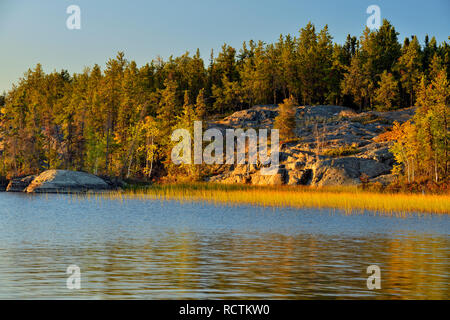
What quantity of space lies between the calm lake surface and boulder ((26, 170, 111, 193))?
2579cm

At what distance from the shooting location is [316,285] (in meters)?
12.5

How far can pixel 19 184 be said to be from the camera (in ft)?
198

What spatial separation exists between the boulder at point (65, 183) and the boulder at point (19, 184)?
6.48 ft

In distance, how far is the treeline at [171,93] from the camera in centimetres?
7462

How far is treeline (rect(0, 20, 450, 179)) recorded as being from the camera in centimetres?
7462

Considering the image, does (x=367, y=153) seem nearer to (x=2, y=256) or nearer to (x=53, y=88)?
(x=2, y=256)

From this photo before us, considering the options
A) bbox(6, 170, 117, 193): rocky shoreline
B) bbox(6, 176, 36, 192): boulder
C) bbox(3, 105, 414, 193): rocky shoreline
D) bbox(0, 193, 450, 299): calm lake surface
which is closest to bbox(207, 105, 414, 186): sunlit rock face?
bbox(3, 105, 414, 193): rocky shoreline

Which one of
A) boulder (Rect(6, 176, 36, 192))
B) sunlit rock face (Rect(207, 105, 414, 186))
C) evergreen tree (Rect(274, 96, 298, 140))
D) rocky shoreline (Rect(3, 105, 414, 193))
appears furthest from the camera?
evergreen tree (Rect(274, 96, 298, 140))

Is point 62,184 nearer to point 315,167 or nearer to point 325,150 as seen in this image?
point 315,167

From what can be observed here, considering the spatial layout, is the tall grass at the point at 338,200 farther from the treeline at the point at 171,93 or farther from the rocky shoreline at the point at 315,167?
the treeline at the point at 171,93

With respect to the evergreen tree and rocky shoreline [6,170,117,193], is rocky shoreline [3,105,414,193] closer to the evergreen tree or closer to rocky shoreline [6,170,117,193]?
rocky shoreline [6,170,117,193]

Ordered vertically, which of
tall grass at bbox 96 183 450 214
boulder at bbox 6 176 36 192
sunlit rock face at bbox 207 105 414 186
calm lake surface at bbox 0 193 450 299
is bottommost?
calm lake surface at bbox 0 193 450 299
